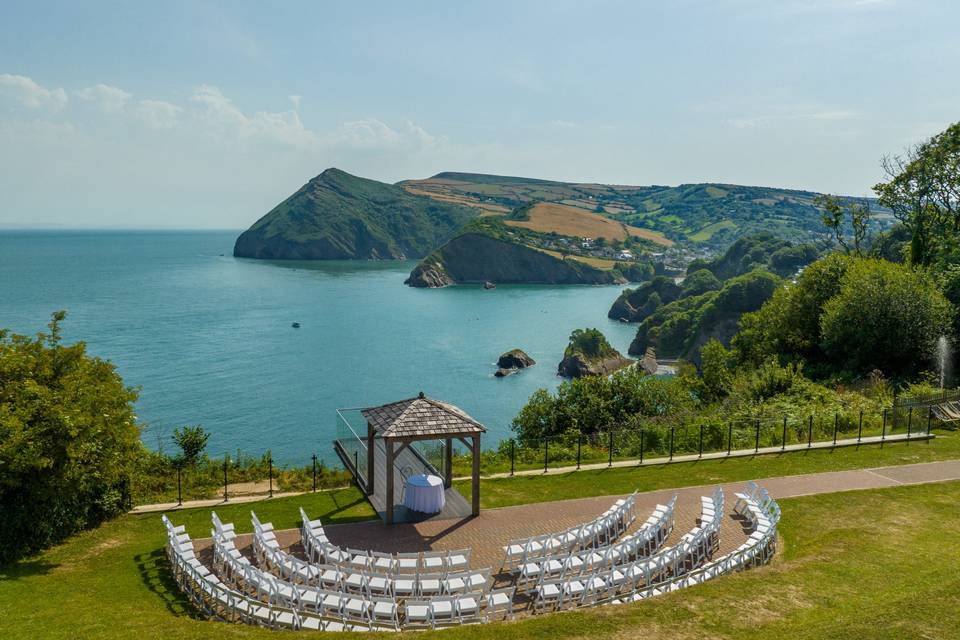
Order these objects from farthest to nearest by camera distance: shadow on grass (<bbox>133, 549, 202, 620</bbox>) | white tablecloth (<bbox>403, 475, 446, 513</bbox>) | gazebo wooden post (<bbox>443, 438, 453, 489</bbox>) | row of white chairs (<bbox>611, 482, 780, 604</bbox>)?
gazebo wooden post (<bbox>443, 438, 453, 489</bbox>), white tablecloth (<bbox>403, 475, 446, 513</bbox>), row of white chairs (<bbox>611, 482, 780, 604</bbox>), shadow on grass (<bbox>133, 549, 202, 620</bbox>)

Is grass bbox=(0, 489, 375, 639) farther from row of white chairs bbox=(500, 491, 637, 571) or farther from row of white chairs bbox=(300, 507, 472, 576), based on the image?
row of white chairs bbox=(500, 491, 637, 571)

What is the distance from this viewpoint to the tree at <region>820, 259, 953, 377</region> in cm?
3647

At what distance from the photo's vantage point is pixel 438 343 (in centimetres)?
10694

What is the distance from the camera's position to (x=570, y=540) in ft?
54.5

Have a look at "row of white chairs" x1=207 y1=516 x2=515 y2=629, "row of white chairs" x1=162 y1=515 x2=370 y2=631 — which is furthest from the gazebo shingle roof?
"row of white chairs" x1=162 y1=515 x2=370 y2=631

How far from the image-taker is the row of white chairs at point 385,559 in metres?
15.1

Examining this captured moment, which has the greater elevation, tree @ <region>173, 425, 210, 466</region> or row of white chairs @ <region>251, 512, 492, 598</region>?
row of white chairs @ <region>251, 512, 492, 598</region>

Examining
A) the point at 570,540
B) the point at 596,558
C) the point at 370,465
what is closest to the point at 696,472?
the point at 570,540

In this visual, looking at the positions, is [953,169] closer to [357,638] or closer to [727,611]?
[727,611]

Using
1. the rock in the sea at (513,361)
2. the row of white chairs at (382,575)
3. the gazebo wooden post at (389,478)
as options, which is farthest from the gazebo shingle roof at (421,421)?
the rock in the sea at (513,361)

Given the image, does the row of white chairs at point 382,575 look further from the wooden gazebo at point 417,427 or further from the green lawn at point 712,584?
the wooden gazebo at point 417,427

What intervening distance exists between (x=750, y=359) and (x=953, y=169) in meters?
21.2

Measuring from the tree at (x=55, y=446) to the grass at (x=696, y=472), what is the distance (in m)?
10.5

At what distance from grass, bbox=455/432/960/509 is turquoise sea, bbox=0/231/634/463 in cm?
1321
